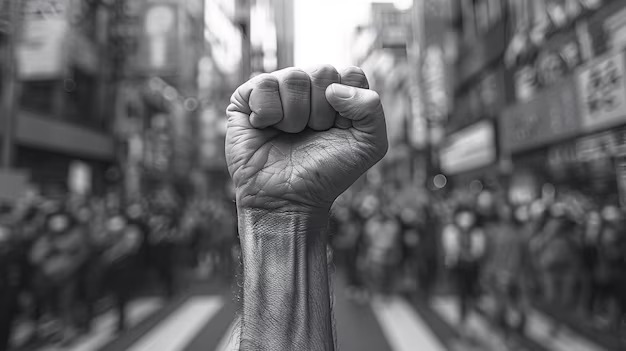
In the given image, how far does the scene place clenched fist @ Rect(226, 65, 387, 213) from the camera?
108 centimetres

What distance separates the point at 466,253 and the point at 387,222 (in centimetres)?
171

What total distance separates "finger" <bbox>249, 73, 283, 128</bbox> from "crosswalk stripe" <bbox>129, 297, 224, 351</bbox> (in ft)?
17.2

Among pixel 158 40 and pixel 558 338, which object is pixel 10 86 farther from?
pixel 558 338

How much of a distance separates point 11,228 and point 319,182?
5044 millimetres

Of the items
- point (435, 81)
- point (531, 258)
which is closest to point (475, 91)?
point (435, 81)

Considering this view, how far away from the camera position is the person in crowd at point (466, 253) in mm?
6188

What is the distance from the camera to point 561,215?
6.11m

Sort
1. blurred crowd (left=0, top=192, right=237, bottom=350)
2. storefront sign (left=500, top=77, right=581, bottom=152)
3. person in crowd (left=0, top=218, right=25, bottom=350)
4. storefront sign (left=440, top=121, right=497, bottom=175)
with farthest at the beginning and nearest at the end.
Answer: storefront sign (left=440, top=121, right=497, bottom=175) → storefront sign (left=500, top=77, right=581, bottom=152) → blurred crowd (left=0, top=192, right=237, bottom=350) → person in crowd (left=0, top=218, right=25, bottom=350)

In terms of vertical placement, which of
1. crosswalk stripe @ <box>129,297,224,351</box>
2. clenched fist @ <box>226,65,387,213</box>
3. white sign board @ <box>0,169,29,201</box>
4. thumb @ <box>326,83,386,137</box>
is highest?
white sign board @ <box>0,169,29,201</box>

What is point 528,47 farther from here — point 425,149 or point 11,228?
point 425,149

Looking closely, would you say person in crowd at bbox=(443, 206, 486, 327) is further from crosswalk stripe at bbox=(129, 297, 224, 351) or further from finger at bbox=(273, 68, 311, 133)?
finger at bbox=(273, 68, 311, 133)

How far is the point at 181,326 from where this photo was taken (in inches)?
260

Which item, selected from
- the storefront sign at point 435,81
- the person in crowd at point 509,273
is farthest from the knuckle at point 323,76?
the storefront sign at point 435,81

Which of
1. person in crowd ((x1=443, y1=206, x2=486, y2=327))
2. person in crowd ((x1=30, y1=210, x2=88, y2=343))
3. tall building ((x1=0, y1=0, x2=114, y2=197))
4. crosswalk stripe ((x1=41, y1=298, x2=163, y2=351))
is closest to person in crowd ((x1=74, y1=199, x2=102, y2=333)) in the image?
person in crowd ((x1=30, y1=210, x2=88, y2=343))
